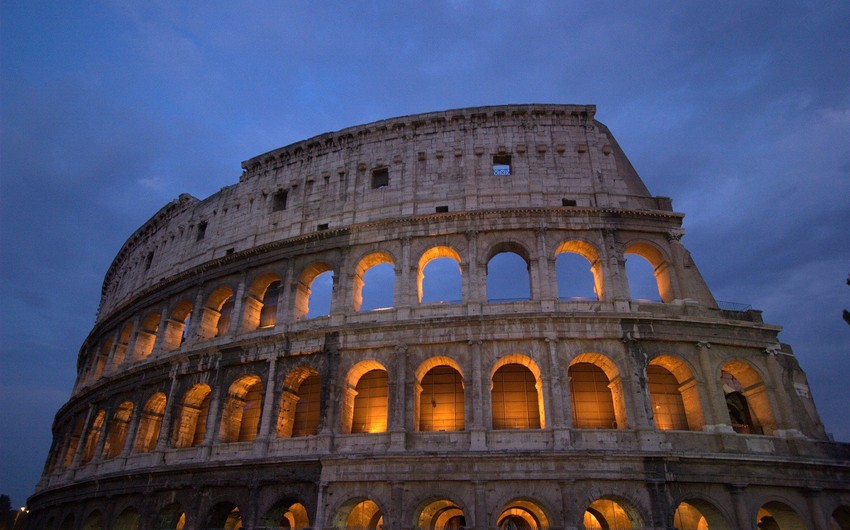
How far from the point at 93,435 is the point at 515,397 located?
21.5m

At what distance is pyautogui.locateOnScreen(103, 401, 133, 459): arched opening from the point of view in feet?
80.3

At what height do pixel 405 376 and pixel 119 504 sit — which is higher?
pixel 405 376

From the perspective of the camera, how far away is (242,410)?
71.1ft

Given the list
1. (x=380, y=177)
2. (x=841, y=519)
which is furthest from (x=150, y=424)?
(x=841, y=519)

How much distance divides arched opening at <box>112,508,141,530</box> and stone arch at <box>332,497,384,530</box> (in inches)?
383

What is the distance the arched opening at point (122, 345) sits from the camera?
2797 centimetres

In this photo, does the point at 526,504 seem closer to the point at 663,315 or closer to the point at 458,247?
the point at 663,315

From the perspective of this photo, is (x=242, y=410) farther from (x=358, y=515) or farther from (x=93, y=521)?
(x=93, y=521)

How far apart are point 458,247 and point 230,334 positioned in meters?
10.0

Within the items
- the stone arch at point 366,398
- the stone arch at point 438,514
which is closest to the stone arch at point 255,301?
the stone arch at point 366,398

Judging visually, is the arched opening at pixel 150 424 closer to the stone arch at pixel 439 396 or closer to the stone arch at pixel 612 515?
the stone arch at pixel 439 396

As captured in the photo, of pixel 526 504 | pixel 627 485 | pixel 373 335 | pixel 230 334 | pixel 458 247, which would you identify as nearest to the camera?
pixel 627 485

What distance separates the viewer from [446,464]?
1678cm

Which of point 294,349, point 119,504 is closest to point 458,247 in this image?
point 294,349
